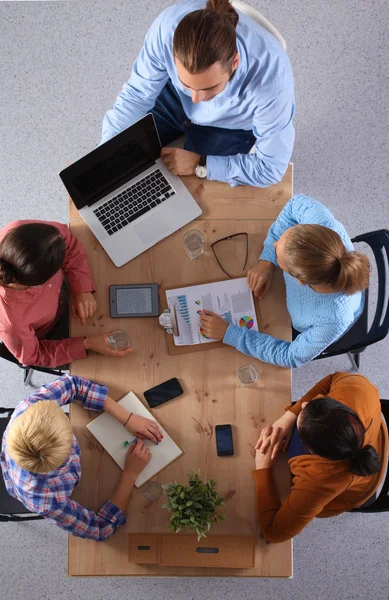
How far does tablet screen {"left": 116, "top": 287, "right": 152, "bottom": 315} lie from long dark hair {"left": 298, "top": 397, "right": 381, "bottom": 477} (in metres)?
0.61

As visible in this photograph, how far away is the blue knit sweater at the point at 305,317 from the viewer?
65.9 inches

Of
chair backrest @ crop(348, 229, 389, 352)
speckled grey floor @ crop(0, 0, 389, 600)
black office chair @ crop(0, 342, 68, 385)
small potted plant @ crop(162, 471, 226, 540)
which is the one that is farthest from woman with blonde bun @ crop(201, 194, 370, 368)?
speckled grey floor @ crop(0, 0, 389, 600)

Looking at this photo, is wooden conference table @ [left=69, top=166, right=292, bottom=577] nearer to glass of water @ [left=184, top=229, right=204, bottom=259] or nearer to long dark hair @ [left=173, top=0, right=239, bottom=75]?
glass of water @ [left=184, top=229, right=204, bottom=259]

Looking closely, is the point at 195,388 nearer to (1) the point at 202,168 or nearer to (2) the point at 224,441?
(2) the point at 224,441

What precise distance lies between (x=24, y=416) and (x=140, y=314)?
0.49 m

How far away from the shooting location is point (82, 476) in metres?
1.69

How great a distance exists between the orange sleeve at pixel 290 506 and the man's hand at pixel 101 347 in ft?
1.96

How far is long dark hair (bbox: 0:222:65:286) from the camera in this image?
1533 millimetres

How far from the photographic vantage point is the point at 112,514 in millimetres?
1618

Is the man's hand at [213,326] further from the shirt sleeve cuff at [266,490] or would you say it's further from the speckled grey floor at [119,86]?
the speckled grey floor at [119,86]

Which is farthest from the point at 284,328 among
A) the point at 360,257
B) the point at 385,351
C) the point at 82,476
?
the point at 385,351

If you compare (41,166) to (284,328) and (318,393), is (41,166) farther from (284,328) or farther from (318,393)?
(318,393)

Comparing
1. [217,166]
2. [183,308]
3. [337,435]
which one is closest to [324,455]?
[337,435]

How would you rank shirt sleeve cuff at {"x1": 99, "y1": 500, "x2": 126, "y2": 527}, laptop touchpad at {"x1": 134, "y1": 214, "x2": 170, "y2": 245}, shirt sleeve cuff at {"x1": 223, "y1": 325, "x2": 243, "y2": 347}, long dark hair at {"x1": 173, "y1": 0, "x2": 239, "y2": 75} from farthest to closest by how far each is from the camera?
laptop touchpad at {"x1": 134, "y1": 214, "x2": 170, "y2": 245} < shirt sleeve cuff at {"x1": 223, "y1": 325, "x2": 243, "y2": 347} < shirt sleeve cuff at {"x1": 99, "y1": 500, "x2": 126, "y2": 527} < long dark hair at {"x1": 173, "y1": 0, "x2": 239, "y2": 75}
